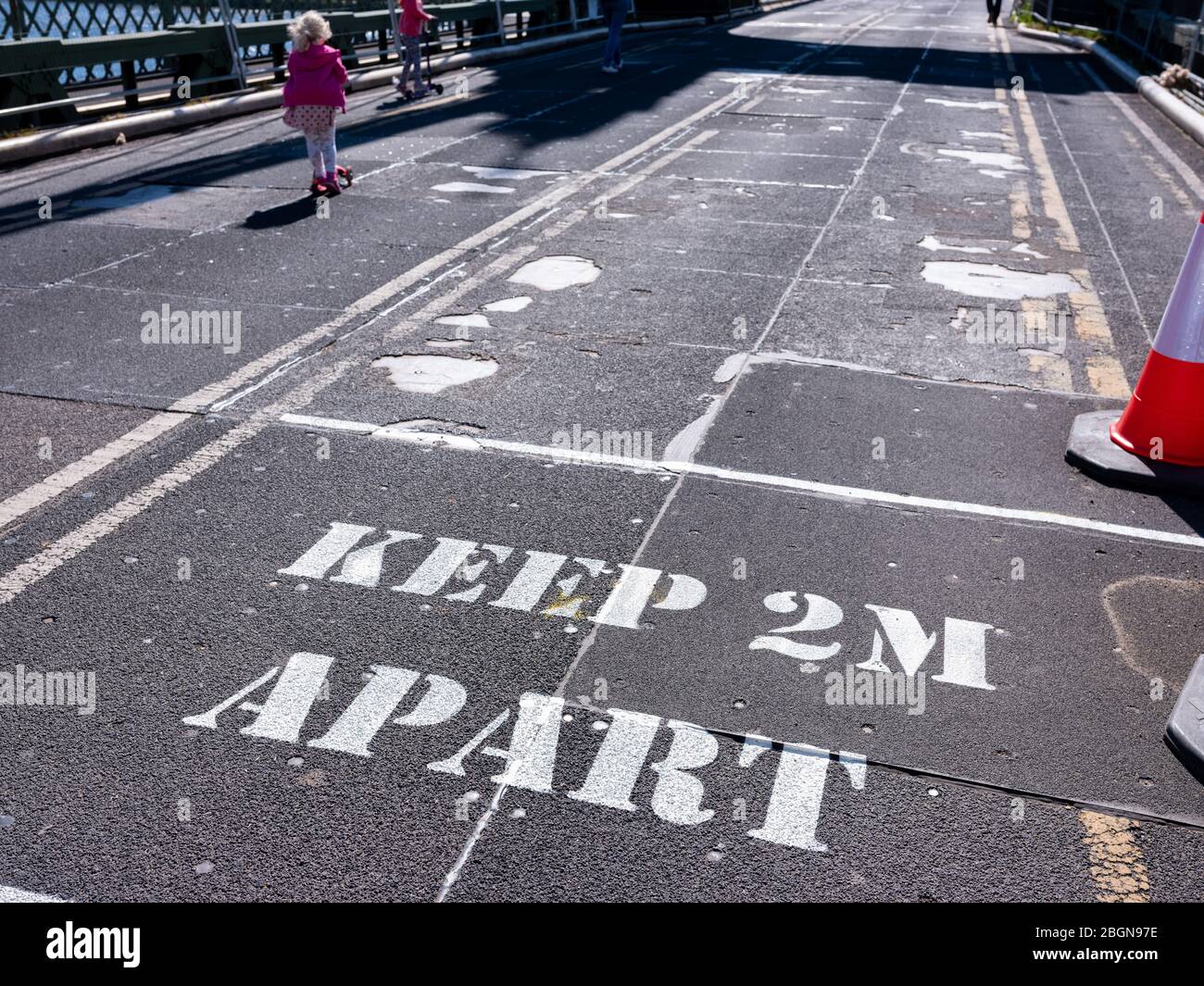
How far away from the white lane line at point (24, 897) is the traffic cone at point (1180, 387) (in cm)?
484

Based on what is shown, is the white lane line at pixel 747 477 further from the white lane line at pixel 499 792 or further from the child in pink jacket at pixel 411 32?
the child in pink jacket at pixel 411 32

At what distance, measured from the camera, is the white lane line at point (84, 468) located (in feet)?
16.4

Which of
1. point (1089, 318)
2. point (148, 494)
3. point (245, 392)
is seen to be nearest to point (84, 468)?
point (148, 494)

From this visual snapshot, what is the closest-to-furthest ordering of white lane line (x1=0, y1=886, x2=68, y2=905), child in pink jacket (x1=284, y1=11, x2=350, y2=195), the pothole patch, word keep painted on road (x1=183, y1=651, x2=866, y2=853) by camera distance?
white lane line (x1=0, y1=886, x2=68, y2=905) < word keep painted on road (x1=183, y1=651, x2=866, y2=853) < the pothole patch < child in pink jacket (x1=284, y1=11, x2=350, y2=195)

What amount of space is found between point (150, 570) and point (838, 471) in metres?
2.99

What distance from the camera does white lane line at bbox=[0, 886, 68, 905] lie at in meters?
2.91

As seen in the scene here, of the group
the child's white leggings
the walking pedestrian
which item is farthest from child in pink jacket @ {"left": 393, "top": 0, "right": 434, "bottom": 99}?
the child's white leggings

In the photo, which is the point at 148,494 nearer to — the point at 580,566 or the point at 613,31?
the point at 580,566

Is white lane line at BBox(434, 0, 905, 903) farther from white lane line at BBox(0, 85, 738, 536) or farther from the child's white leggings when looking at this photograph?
the child's white leggings

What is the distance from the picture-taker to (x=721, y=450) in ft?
18.8

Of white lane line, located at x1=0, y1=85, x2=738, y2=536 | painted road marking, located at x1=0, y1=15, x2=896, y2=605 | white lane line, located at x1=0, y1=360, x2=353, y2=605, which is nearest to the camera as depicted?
white lane line, located at x1=0, y1=360, x2=353, y2=605

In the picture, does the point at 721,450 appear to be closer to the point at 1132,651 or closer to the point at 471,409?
the point at 471,409

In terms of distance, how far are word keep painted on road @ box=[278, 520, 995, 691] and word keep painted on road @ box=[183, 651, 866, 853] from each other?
553mm
